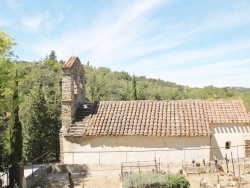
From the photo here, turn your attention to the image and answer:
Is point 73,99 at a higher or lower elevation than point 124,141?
higher

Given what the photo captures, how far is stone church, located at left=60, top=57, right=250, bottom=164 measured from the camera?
19109mm

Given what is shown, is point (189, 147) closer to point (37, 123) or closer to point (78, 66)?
point (78, 66)

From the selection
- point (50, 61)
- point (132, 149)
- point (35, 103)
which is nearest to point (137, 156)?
point (132, 149)

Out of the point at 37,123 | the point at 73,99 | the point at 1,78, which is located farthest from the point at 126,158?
the point at 37,123

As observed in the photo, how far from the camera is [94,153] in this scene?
1942 centimetres

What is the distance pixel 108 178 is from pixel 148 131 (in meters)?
4.12

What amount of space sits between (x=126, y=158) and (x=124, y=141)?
44.5 inches

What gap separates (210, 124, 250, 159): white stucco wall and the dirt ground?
6.69 feet

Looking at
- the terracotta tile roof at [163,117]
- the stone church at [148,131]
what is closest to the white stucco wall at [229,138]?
the stone church at [148,131]

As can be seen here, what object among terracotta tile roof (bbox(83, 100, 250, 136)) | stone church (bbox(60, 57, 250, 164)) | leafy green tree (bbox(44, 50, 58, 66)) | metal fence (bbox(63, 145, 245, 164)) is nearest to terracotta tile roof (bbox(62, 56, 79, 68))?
stone church (bbox(60, 57, 250, 164))

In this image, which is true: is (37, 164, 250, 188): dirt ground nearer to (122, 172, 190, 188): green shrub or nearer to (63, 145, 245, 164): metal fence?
(63, 145, 245, 164): metal fence

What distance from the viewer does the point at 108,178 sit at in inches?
680

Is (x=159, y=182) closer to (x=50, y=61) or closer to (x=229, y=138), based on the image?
(x=229, y=138)

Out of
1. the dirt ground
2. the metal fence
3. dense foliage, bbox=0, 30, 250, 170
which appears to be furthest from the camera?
the metal fence
